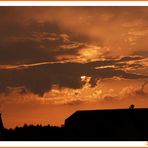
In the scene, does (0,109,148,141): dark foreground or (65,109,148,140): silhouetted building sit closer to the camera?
(0,109,148,141): dark foreground

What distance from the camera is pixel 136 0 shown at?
367 inches

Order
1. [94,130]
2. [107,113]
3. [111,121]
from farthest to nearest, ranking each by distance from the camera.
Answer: [111,121]
[107,113]
[94,130]

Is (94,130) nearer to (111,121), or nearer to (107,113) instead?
(107,113)

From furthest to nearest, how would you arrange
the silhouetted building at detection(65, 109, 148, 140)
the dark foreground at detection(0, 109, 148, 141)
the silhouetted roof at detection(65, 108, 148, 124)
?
the silhouetted roof at detection(65, 108, 148, 124) → the silhouetted building at detection(65, 109, 148, 140) → the dark foreground at detection(0, 109, 148, 141)

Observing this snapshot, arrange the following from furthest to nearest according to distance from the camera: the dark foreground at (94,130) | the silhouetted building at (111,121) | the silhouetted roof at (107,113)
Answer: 1. the silhouetted roof at (107,113)
2. the silhouetted building at (111,121)
3. the dark foreground at (94,130)

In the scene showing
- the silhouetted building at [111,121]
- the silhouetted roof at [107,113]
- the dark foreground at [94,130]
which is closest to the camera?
the dark foreground at [94,130]

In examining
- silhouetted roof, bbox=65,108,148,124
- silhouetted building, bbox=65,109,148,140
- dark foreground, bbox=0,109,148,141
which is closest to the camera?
dark foreground, bbox=0,109,148,141

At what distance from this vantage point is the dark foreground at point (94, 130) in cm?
1043

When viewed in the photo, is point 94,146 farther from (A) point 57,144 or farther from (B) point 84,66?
(B) point 84,66

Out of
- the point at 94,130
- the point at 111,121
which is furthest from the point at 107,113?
the point at 111,121

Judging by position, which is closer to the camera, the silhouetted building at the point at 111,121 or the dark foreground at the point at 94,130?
the dark foreground at the point at 94,130

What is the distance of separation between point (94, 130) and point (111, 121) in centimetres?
177

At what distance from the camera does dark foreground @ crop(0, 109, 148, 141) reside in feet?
34.2

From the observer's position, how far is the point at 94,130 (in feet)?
42.2
